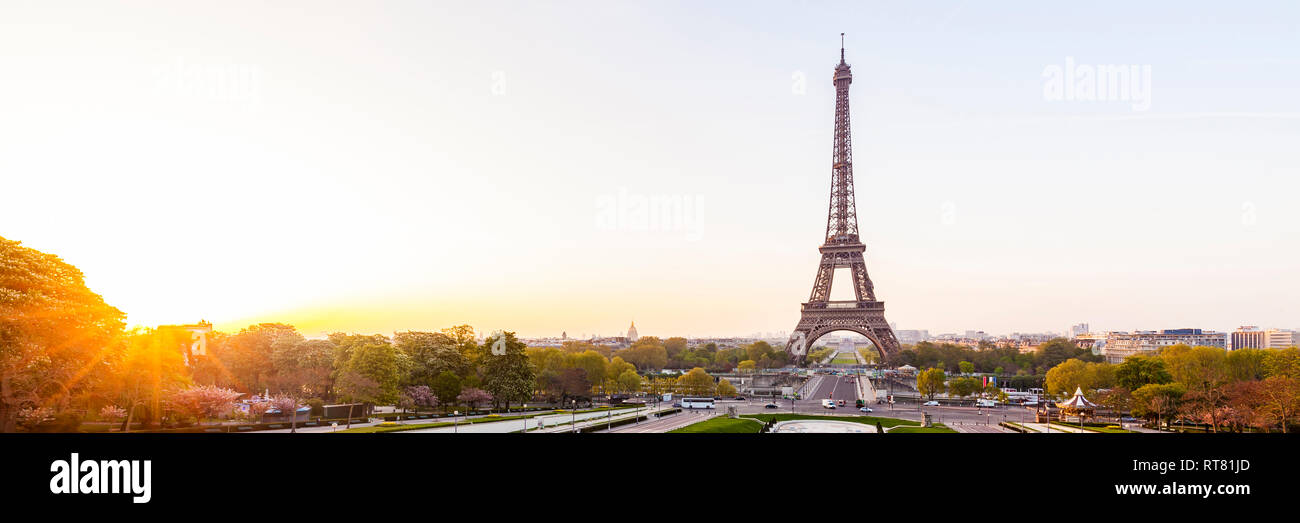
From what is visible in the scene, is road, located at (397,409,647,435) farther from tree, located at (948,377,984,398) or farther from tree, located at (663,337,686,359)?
tree, located at (663,337,686,359)

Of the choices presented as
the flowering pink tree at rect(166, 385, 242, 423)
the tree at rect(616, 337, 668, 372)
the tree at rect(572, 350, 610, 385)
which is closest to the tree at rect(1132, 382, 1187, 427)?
the tree at rect(572, 350, 610, 385)

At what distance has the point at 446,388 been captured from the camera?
42.7 m

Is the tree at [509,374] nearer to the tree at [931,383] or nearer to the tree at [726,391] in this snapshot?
the tree at [726,391]

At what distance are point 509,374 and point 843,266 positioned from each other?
48551 mm

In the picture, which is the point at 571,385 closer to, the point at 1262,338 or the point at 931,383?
the point at 931,383

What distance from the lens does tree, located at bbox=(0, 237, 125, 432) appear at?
21750 mm

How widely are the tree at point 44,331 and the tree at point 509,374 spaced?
21386 millimetres

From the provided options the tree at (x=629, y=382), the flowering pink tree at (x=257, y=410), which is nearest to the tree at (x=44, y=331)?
the flowering pink tree at (x=257, y=410)

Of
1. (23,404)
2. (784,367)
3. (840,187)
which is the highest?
(840,187)

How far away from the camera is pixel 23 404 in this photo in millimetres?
23047

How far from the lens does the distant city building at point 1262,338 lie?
472 ft
